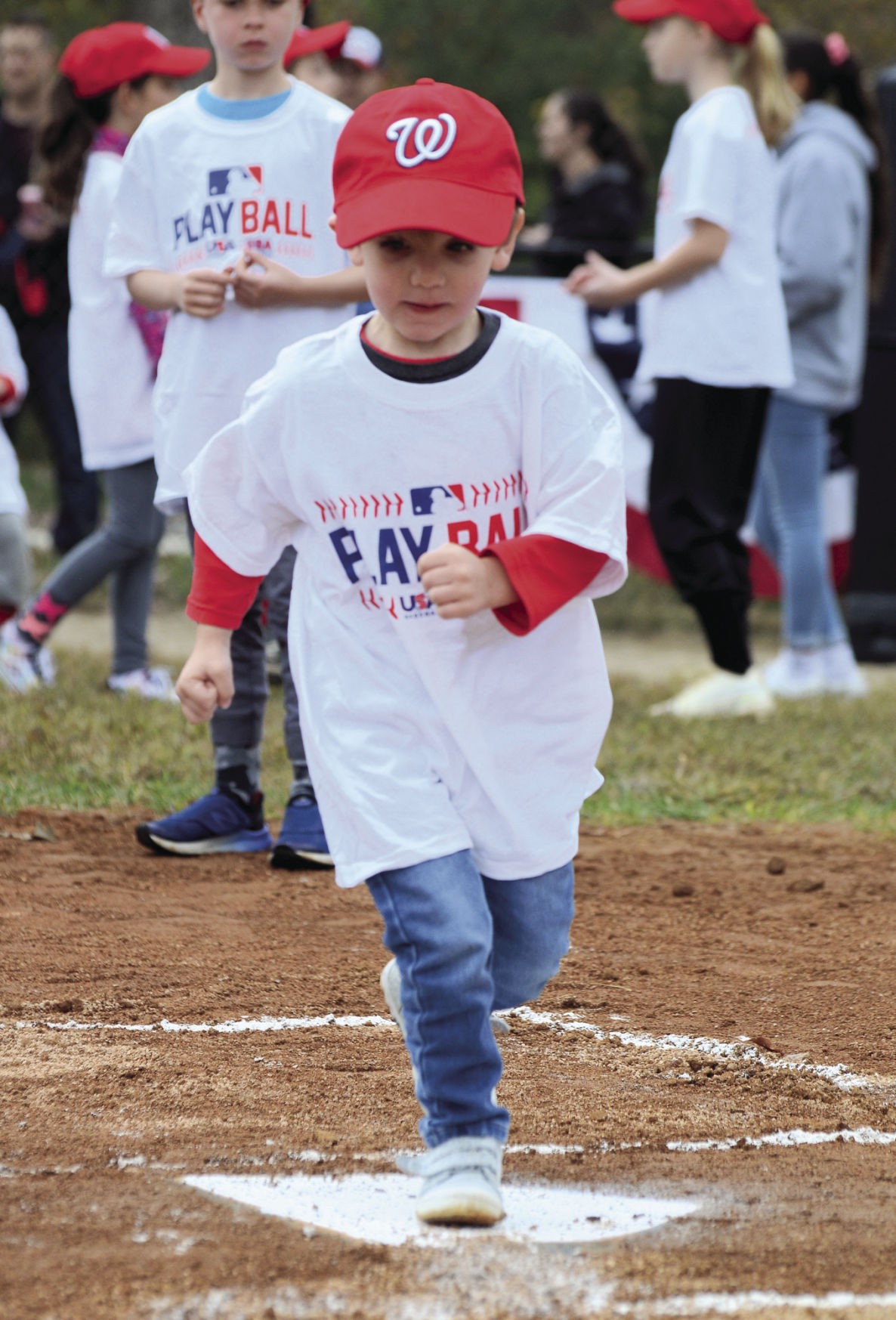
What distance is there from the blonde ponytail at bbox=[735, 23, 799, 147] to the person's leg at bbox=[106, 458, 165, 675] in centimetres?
243

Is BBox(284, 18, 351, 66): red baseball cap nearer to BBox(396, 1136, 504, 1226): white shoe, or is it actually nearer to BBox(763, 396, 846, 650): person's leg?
BBox(763, 396, 846, 650): person's leg

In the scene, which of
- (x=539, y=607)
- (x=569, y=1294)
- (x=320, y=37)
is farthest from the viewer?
(x=320, y=37)

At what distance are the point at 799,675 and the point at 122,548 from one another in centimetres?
278

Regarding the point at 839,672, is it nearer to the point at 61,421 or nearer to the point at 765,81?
the point at 765,81

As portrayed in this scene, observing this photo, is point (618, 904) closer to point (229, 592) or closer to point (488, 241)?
point (229, 592)

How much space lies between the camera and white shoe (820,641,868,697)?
7.67m

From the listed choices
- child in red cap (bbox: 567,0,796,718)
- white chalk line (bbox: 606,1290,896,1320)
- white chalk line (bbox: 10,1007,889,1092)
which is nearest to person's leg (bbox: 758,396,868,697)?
child in red cap (bbox: 567,0,796,718)

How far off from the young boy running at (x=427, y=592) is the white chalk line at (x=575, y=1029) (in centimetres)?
77

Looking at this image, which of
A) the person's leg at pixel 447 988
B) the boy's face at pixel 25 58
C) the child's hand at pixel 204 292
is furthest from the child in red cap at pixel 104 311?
the person's leg at pixel 447 988

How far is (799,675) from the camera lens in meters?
7.68

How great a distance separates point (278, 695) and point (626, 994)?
3.30 m

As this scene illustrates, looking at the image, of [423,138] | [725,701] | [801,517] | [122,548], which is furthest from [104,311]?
[423,138]

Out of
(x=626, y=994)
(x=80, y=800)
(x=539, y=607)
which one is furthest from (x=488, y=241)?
(x=80, y=800)

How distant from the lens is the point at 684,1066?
11.4 feet
